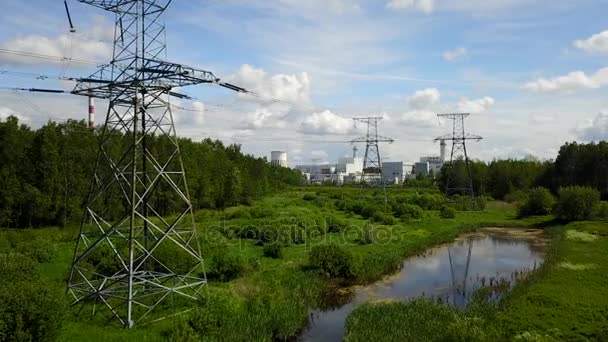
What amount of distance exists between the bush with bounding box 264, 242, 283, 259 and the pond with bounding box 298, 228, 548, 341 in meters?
7.25

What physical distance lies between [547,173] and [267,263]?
234 ft

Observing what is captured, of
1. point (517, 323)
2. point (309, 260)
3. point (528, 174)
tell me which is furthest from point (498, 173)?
point (517, 323)

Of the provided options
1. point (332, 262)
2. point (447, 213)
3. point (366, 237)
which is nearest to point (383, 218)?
point (447, 213)

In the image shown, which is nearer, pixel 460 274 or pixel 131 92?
pixel 131 92

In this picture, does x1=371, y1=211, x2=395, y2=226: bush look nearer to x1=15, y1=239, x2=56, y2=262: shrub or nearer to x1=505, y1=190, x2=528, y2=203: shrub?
x1=505, y1=190, x2=528, y2=203: shrub

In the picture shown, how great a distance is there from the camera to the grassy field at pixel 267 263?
18.6 meters

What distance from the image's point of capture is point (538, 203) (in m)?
67.2

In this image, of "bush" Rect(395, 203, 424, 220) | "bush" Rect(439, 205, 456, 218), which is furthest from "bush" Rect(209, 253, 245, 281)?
"bush" Rect(439, 205, 456, 218)

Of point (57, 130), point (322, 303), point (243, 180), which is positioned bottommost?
point (322, 303)

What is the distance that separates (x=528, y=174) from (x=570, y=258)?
219 ft

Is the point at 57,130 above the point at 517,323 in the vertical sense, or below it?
Answer: above

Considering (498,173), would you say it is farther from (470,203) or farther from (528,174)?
(470,203)

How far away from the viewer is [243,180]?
269 ft

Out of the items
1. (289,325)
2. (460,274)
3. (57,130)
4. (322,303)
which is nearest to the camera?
(289,325)
